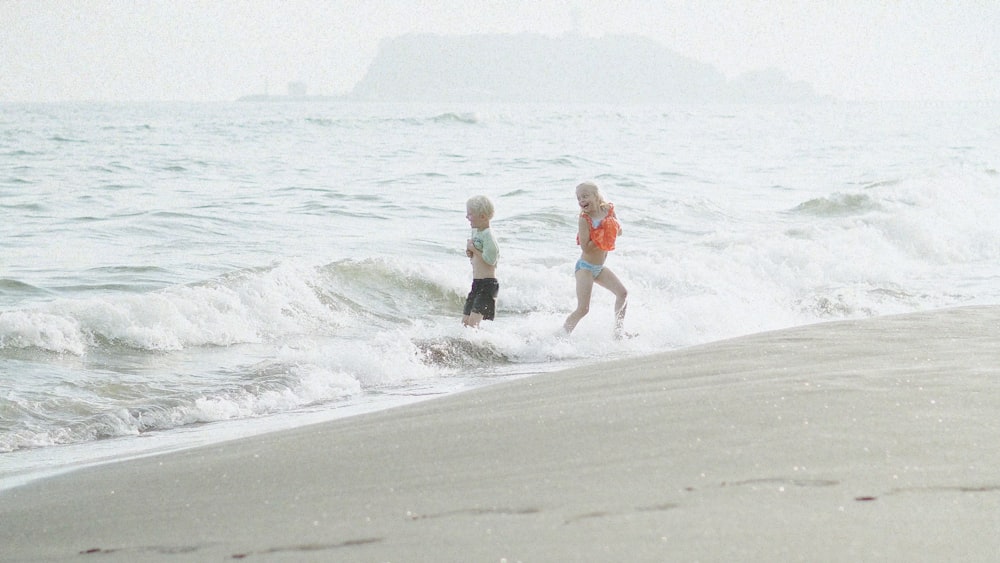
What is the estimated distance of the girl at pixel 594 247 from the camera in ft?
28.4

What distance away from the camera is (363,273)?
1152cm

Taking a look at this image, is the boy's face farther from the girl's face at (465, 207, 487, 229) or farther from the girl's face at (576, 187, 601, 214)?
the girl's face at (576, 187, 601, 214)

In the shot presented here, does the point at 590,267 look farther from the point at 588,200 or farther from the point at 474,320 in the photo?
the point at 474,320

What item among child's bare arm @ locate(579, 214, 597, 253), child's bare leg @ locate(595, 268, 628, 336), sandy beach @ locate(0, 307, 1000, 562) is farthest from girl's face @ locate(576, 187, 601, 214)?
sandy beach @ locate(0, 307, 1000, 562)

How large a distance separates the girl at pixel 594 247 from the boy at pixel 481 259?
73cm

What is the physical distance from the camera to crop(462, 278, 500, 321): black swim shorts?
8734 millimetres

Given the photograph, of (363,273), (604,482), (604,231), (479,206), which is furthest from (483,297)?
(604,482)

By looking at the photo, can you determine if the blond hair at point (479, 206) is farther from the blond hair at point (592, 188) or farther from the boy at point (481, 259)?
the blond hair at point (592, 188)

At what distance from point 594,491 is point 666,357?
2.59m

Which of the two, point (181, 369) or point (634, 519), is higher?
point (634, 519)

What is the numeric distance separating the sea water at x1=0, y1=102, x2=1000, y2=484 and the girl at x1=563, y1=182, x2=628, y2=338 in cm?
28

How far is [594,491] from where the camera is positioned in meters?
2.91

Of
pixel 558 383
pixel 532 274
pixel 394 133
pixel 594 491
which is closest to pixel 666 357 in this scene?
pixel 558 383

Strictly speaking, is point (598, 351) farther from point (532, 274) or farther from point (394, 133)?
point (394, 133)
